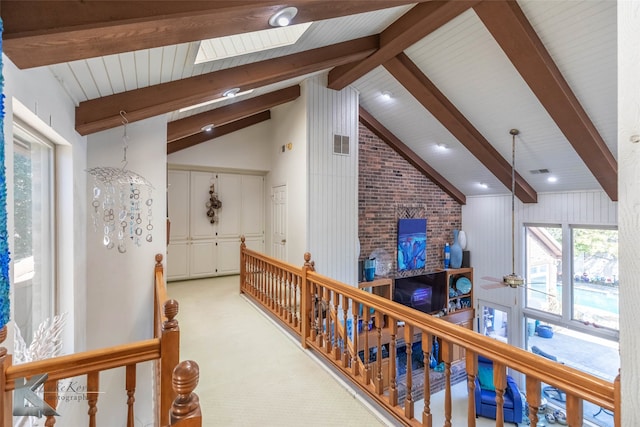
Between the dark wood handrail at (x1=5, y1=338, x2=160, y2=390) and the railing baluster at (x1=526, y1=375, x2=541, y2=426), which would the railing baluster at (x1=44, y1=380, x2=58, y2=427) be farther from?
the railing baluster at (x1=526, y1=375, x2=541, y2=426)

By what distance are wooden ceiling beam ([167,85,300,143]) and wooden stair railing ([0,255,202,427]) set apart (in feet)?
10.3

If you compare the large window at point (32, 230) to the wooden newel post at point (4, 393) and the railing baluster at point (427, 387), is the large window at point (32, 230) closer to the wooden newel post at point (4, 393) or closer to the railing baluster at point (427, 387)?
the wooden newel post at point (4, 393)

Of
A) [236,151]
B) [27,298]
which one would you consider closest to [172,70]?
[27,298]

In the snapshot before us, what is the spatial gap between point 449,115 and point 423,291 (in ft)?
12.5

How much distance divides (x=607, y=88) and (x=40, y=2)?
4.85m

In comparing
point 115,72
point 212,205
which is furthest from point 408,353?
point 212,205

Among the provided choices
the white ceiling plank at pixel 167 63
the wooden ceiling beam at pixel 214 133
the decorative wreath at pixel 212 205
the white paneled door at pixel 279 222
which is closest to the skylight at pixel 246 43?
the white ceiling plank at pixel 167 63

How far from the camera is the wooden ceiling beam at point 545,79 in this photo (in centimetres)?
304

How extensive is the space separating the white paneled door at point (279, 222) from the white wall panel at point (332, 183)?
817mm

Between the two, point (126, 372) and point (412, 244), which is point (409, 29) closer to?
point (126, 372)

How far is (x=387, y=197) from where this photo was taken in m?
6.30

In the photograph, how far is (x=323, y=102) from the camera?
4941 millimetres

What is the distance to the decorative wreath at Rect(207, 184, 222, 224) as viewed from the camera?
6012 mm

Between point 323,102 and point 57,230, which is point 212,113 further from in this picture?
point 57,230
